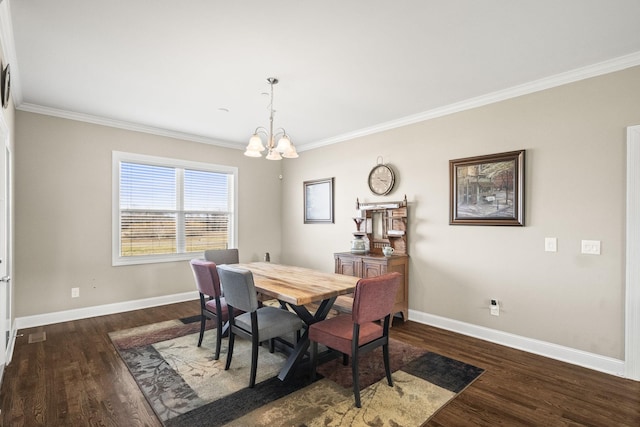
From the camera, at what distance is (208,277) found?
3029 mm

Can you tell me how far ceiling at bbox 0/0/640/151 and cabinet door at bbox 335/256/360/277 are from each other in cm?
192

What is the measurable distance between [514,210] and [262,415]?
2.96 m

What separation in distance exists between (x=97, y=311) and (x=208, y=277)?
Answer: 240 cm

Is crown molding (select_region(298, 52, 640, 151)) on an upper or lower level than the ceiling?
lower

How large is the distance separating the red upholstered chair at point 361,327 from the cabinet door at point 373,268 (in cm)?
136

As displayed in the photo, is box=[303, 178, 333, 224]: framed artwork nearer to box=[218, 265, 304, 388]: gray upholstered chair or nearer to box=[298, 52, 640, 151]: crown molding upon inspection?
box=[298, 52, 640, 151]: crown molding

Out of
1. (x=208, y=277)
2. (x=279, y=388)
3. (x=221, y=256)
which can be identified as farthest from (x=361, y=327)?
(x=221, y=256)

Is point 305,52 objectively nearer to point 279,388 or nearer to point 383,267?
point 383,267

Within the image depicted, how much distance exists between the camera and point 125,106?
3.87 meters

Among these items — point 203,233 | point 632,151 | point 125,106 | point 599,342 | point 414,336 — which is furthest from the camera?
point 203,233

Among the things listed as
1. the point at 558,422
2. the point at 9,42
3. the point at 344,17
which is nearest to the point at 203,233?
the point at 9,42

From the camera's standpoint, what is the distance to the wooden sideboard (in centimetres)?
393

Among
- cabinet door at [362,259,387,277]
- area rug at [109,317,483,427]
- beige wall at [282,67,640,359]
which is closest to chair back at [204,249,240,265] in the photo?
area rug at [109,317,483,427]

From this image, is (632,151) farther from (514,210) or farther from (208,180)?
(208,180)
